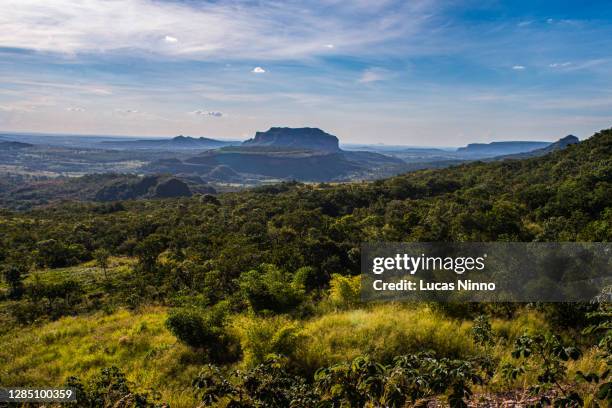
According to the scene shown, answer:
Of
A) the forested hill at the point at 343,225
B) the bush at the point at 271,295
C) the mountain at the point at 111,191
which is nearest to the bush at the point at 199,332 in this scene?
the bush at the point at 271,295

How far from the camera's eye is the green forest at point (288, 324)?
12.8ft

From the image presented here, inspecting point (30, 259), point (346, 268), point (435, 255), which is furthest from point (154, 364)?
point (30, 259)

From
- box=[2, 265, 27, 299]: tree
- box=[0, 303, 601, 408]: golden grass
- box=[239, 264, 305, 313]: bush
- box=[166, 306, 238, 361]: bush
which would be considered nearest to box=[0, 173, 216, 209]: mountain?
box=[2, 265, 27, 299]: tree

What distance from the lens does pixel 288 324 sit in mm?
8781

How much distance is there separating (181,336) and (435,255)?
32.2 ft

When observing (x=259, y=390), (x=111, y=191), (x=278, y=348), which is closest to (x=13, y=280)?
(x=278, y=348)

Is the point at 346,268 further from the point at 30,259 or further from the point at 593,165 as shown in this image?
the point at 593,165

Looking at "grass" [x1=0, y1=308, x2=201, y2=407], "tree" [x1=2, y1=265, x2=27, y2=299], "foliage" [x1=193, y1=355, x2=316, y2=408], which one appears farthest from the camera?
"tree" [x1=2, y1=265, x2=27, y2=299]

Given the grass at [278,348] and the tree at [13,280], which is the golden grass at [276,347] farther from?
the tree at [13,280]

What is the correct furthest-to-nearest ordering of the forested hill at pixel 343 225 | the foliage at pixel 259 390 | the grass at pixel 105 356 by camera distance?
the forested hill at pixel 343 225 < the grass at pixel 105 356 < the foliage at pixel 259 390

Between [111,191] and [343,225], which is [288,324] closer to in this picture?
[343,225]

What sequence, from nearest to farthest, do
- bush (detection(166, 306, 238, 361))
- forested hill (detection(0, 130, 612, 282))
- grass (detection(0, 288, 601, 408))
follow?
grass (detection(0, 288, 601, 408)) < bush (detection(166, 306, 238, 361)) < forested hill (detection(0, 130, 612, 282))

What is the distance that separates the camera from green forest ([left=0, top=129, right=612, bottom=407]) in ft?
12.8

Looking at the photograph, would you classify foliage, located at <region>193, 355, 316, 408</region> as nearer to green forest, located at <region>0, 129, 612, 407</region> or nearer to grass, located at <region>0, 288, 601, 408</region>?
green forest, located at <region>0, 129, 612, 407</region>
